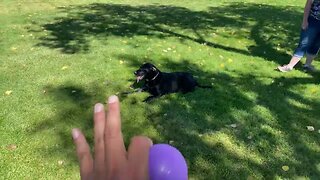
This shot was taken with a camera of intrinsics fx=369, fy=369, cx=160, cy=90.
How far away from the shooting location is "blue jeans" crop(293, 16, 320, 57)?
6.54 m

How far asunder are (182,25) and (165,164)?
10.7 m

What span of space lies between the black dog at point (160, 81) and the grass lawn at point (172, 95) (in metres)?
0.15

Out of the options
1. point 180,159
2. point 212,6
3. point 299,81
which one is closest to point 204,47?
point 299,81

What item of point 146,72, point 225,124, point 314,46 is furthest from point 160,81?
point 314,46

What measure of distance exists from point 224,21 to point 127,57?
505 centimetres

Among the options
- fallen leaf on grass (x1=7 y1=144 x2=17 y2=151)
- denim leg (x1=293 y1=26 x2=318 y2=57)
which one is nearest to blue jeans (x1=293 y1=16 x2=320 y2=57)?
denim leg (x1=293 y1=26 x2=318 y2=57)

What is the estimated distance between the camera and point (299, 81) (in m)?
6.55

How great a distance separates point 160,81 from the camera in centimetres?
572

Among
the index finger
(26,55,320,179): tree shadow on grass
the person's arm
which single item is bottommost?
(26,55,320,179): tree shadow on grass

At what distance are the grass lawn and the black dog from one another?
0.15m

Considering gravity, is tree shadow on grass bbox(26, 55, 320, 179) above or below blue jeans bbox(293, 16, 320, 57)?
below

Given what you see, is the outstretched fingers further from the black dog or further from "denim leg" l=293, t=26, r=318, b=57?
"denim leg" l=293, t=26, r=318, b=57

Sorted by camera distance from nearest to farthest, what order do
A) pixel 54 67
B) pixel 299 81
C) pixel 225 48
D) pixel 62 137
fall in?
pixel 62 137, pixel 299 81, pixel 54 67, pixel 225 48

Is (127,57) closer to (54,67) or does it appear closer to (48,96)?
(54,67)
